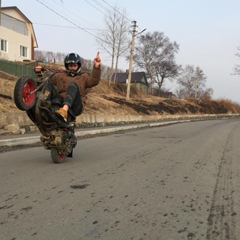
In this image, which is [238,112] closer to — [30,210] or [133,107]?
[133,107]

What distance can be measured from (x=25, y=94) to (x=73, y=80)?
1.18 metres

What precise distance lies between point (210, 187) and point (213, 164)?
94.2 inches

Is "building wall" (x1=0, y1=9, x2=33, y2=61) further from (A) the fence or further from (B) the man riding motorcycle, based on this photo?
(B) the man riding motorcycle

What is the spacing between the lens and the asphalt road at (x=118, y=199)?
3609 millimetres

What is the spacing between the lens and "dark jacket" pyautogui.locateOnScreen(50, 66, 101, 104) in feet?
23.1

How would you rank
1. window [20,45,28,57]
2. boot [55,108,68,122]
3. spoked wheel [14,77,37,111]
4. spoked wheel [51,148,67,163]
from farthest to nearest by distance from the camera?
window [20,45,28,57] < spoked wheel [51,148,67,163] < boot [55,108,68,122] < spoked wheel [14,77,37,111]

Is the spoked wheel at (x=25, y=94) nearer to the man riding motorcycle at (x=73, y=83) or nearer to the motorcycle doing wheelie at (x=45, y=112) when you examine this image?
the motorcycle doing wheelie at (x=45, y=112)

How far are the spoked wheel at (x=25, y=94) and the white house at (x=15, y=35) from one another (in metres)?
37.5

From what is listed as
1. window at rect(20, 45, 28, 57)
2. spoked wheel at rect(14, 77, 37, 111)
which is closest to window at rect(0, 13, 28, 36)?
window at rect(20, 45, 28, 57)

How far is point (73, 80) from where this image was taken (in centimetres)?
712

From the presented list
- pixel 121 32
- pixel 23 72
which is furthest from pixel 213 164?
pixel 121 32

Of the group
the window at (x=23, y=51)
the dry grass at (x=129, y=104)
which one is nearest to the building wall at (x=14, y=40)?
the window at (x=23, y=51)

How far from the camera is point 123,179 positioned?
5.96 meters

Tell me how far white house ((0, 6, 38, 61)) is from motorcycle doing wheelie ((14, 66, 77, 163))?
37.2 metres
